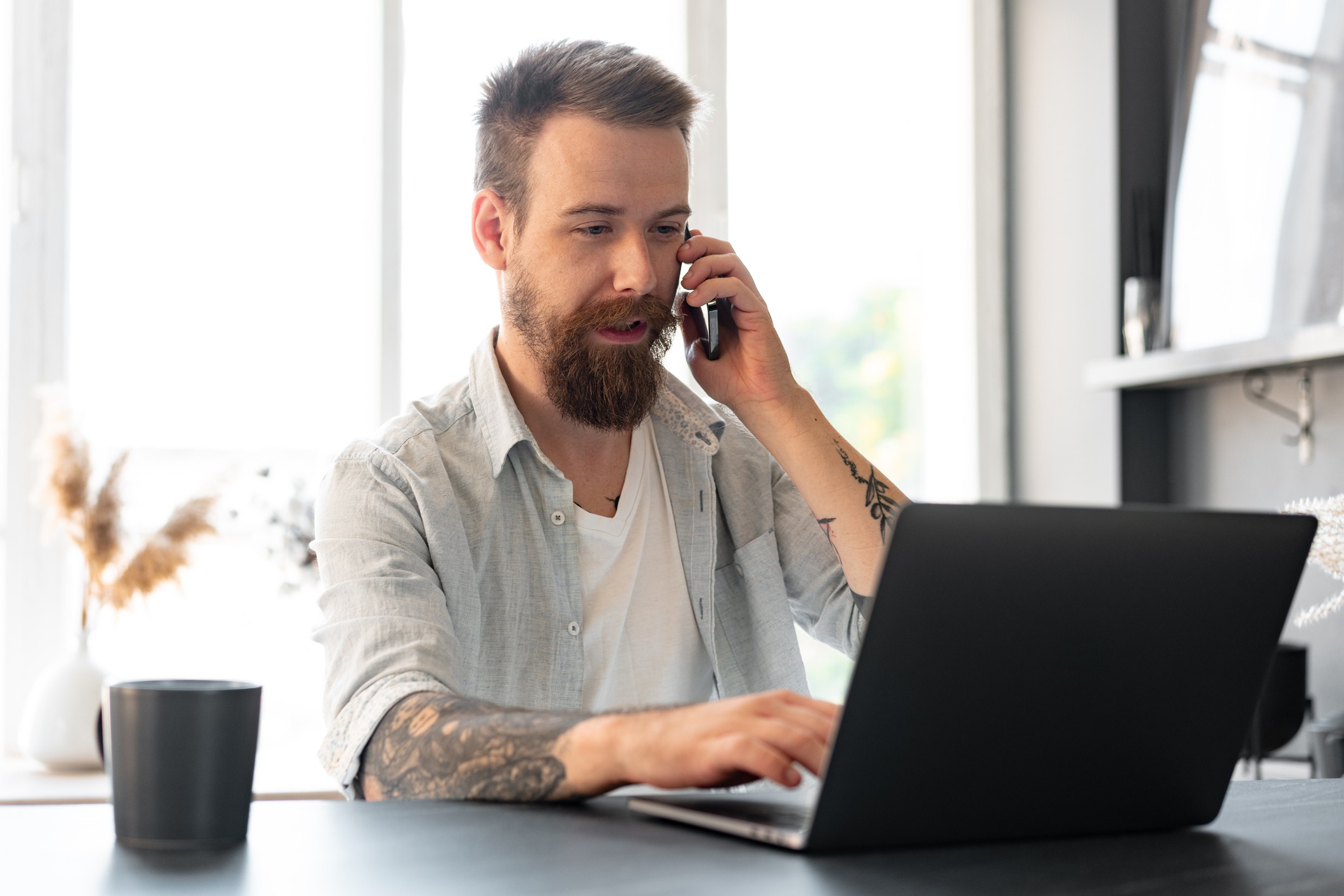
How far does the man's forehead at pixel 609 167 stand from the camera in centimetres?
146

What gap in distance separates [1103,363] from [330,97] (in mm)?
1821

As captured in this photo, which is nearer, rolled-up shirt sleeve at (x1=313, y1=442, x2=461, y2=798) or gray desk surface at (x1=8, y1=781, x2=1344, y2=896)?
gray desk surface at (x1=8, y1=781, x2=1344, y2=896)

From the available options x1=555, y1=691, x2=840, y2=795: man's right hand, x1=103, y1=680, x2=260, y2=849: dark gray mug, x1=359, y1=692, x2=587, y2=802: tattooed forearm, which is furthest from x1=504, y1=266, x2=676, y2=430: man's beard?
x1=103, y1=680, x2=260, y2=849: dark gray mug

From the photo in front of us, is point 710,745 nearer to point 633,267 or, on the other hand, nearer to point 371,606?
point 371,606

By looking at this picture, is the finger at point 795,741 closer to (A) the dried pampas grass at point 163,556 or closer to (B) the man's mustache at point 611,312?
(B) the man's mustache at point 611,312

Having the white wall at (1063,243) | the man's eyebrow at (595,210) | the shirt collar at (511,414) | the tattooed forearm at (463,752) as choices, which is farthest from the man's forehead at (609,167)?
the white wall at (1063,243)

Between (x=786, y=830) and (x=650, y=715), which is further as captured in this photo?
(x=650, y=715)

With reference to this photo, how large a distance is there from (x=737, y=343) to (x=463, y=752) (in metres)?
0.84

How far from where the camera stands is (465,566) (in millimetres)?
1376

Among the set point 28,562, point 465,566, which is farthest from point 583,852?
point 28,562

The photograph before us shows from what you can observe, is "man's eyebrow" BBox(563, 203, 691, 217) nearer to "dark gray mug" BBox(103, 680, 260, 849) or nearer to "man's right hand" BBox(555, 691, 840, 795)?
"man's right hand" BBox(555, 691, 840, 795)

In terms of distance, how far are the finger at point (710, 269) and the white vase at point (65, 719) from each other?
1.41 meters

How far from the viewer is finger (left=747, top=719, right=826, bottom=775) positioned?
0.73 meters

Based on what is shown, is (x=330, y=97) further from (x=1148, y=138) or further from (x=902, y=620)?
(x=902, y=620)
